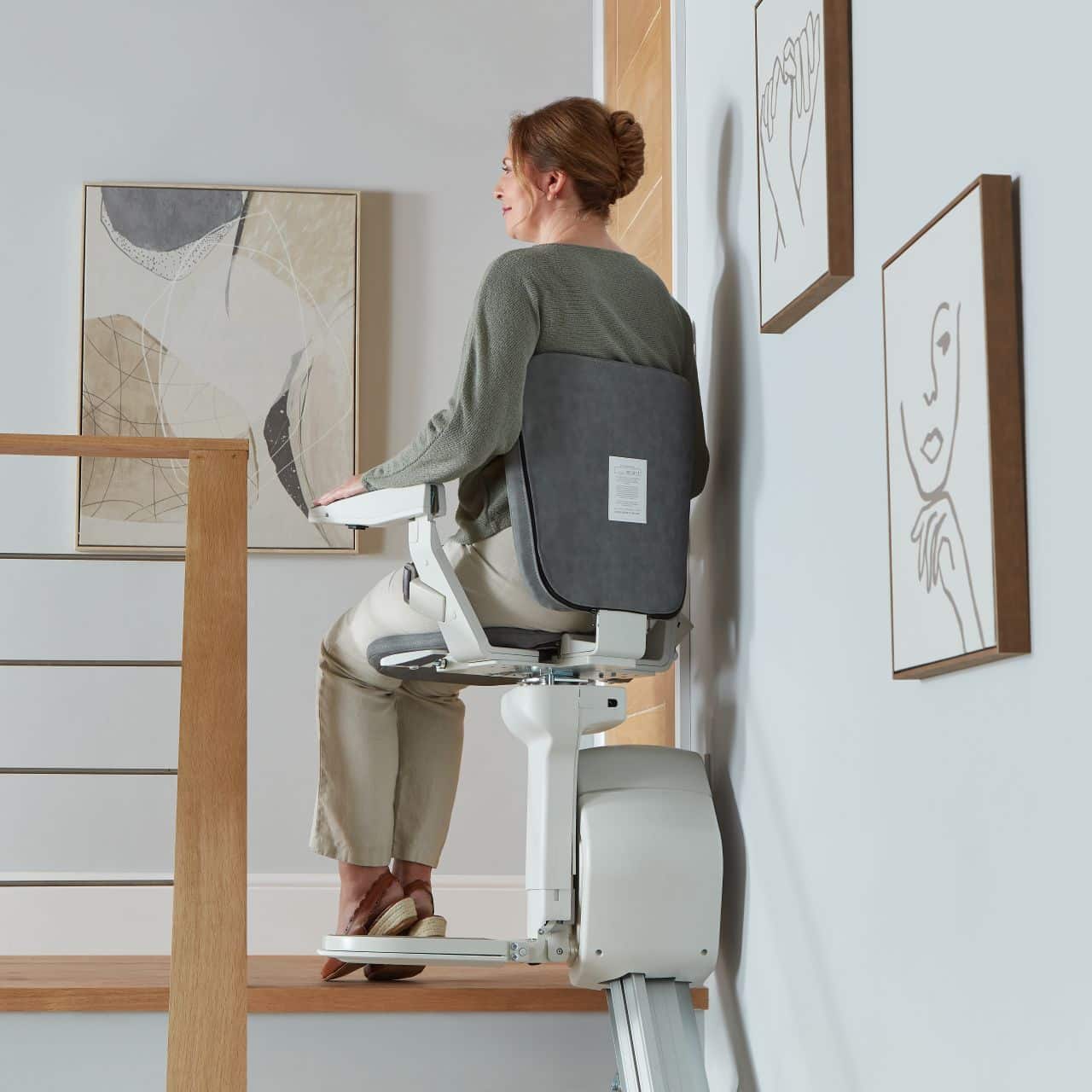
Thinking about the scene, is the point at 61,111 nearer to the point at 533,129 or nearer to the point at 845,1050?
the point at 533,129

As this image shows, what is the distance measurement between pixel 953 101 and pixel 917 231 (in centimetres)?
12

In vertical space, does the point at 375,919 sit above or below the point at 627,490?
below

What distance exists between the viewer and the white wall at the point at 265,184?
3.56 m

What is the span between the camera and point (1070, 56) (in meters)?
1.02

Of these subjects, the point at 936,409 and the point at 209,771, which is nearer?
the point at 936,409

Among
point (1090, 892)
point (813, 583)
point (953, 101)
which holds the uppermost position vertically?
point (953, 101)

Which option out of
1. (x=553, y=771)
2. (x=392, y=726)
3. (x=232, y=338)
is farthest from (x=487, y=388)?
(x=232, y=338)

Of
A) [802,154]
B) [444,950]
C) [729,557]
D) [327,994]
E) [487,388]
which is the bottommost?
[327,994]

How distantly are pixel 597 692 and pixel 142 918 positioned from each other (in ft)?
6.73

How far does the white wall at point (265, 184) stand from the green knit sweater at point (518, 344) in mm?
1697

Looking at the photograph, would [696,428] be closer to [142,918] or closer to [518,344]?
[518,344]

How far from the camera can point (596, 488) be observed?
1.92 metres

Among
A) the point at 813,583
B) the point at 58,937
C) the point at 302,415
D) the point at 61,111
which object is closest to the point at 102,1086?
the point at 813,583

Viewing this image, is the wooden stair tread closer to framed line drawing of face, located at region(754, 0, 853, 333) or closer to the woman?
the woman
